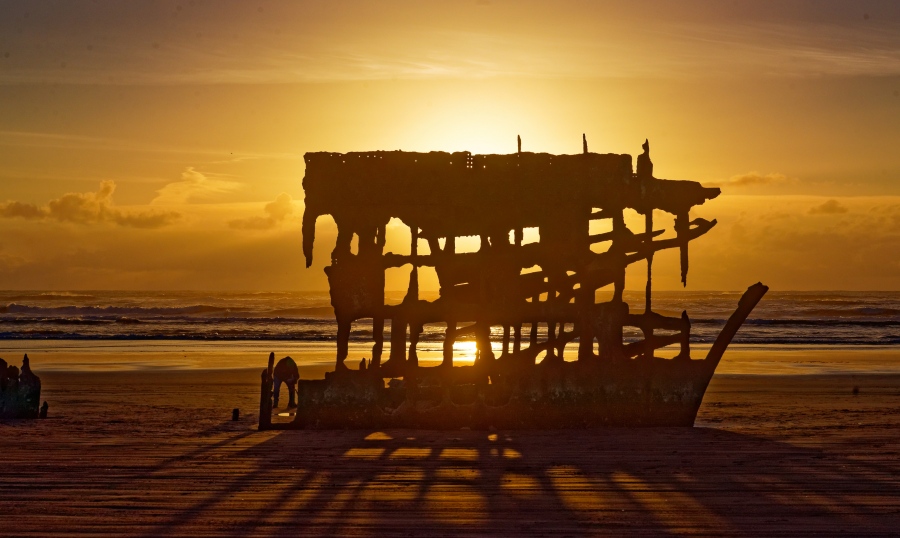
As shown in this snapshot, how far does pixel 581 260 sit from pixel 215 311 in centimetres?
6065

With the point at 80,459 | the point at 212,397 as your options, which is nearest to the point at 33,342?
the point at 212,397

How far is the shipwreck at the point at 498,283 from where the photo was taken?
12617mm

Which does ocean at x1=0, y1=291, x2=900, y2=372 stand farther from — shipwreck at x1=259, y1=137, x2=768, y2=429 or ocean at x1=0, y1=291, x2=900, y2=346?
shipwreck at x1=259, y1=137, x2=768, y2=429

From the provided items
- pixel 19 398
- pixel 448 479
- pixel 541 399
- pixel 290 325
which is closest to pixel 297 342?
pixel 290 325

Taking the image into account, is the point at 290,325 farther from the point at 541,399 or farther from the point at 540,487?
the point at 540,487

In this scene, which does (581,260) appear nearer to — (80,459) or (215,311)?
(80,459)

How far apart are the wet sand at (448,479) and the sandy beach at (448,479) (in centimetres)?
3

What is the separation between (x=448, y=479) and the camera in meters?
9.66

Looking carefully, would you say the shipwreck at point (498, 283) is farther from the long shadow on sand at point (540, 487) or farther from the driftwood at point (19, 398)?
the driftwood at point (19, 398)

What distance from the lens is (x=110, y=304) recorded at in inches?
3110

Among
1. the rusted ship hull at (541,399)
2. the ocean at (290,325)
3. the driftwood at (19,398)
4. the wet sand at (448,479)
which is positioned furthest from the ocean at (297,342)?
the wet sand at (448,479)

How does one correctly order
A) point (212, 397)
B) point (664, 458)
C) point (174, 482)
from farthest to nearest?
point (212, 397) → point (664, 458) → point (174, 482)

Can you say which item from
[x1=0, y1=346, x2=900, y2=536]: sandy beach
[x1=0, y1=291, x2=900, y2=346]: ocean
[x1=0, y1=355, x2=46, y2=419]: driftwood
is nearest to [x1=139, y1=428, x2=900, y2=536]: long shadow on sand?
[x1=0, y1=346, x2=900, y2=536]: sandy beach

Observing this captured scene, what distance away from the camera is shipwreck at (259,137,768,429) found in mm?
12617
